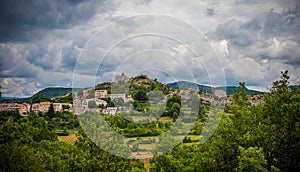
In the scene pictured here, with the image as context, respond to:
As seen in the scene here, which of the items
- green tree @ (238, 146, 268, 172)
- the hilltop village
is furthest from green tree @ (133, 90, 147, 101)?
green tree @ (238, 146, 268, 172)

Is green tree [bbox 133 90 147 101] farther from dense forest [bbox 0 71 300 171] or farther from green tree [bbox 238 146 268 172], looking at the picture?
green tree [bbox 238 146 268 172]

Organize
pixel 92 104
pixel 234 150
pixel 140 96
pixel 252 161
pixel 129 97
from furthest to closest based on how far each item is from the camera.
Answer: pixel 140 96
pixel 129 97
pixel 92 104
pixel 234 150
pixel 252 161

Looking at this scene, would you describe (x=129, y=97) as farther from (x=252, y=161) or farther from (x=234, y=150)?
(x=252, y=161)

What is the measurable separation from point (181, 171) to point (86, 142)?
31.1 feet

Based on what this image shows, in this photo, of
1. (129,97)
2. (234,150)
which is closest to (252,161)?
(234,150)

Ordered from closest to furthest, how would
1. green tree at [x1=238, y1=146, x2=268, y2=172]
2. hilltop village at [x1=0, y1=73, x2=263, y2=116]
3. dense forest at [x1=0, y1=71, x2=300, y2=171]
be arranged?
green tree at [x1=238, y1=146, x2=268, y2=172] → dense forest at [x1=0, y1=71, x2=300, y2=171] → hilltop village at [x1=0, y1=73, x2=263, y2=116]

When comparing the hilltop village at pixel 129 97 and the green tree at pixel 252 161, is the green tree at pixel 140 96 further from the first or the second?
the green tree at pixel 252 161

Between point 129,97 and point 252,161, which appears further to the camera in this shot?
point 129,97

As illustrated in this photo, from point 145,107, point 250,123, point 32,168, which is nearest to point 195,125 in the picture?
point 145,107

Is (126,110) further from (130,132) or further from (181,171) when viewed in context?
(181,171)

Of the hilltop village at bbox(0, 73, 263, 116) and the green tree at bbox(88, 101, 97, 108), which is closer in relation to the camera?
the hilltop village at bbox(0, 73, 263, 116)

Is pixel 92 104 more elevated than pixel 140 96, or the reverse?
pixel 140 96

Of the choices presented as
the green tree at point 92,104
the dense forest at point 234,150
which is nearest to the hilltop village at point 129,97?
the green tree at point 92,104

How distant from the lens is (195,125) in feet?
166
